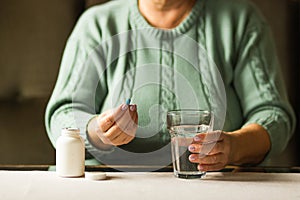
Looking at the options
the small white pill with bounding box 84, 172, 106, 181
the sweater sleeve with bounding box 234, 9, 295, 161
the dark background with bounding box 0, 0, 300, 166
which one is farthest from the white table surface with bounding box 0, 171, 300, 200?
the dark background with bounding box 0, 0, 300, 166

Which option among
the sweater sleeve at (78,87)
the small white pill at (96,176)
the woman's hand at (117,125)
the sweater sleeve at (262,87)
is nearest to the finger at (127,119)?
the woman's hand at (117,125)

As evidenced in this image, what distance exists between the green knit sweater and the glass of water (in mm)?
329

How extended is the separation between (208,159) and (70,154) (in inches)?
9.7

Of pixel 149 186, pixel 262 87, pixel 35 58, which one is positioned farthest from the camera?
pixel 35 58

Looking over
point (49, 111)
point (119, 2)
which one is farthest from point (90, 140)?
point (119, 2)

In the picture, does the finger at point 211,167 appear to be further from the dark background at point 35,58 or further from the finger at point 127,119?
the dark background at point 35,58

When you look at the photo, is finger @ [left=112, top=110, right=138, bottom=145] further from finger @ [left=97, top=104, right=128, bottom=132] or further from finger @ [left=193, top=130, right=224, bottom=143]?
finger @ [left=193, top=130, right=224, bottom=143]

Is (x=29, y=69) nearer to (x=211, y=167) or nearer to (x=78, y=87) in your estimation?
(x=78, y=87)

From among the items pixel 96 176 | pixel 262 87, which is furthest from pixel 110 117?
pixel 262 87

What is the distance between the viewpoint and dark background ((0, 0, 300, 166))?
1.69 metres

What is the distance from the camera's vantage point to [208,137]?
0.96m

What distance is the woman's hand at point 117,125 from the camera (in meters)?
0.99

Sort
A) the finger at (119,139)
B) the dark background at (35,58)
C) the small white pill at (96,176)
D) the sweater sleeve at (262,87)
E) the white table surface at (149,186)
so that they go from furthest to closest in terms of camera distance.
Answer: the dark background at (35,58)
the sweater sleeve at (262,87)
the finger at (119,139)
the small white pill at (96,176)
the white table surface at (149,186)

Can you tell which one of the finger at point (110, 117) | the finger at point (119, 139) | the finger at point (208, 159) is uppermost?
the finger at point (110, 117)
